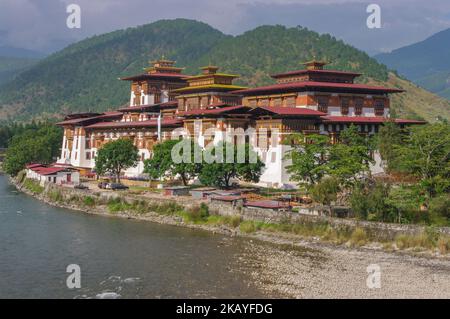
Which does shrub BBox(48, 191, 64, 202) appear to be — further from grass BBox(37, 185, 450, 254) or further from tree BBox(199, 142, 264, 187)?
tree BBox(199, 142, 264, 187)

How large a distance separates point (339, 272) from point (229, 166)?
3062 centimetres

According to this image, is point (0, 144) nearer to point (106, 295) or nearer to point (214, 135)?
point (214, 135)

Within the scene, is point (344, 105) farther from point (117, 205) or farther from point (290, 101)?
point (117, 205)

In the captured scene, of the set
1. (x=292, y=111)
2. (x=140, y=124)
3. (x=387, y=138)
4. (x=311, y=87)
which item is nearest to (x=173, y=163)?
(x=292, y=111)

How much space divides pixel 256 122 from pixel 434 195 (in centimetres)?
3071

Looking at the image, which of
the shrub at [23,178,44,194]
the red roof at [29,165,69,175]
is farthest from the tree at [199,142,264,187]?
the shrub at [23,178,44,194]

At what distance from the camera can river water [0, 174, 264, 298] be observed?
4284 cm

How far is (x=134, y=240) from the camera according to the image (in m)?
59.7

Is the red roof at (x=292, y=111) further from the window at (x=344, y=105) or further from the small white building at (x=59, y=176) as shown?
the small white building at (x=59, y=176)

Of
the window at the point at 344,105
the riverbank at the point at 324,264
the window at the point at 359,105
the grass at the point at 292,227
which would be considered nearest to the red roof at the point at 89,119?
the grass at the point at 292,227

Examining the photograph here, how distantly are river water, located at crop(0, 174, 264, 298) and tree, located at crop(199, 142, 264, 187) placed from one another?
1104 centimetres

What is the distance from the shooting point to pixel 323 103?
9025 cm

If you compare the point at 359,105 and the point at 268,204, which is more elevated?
the point at 359,105

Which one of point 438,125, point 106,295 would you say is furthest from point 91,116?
point 106,295
